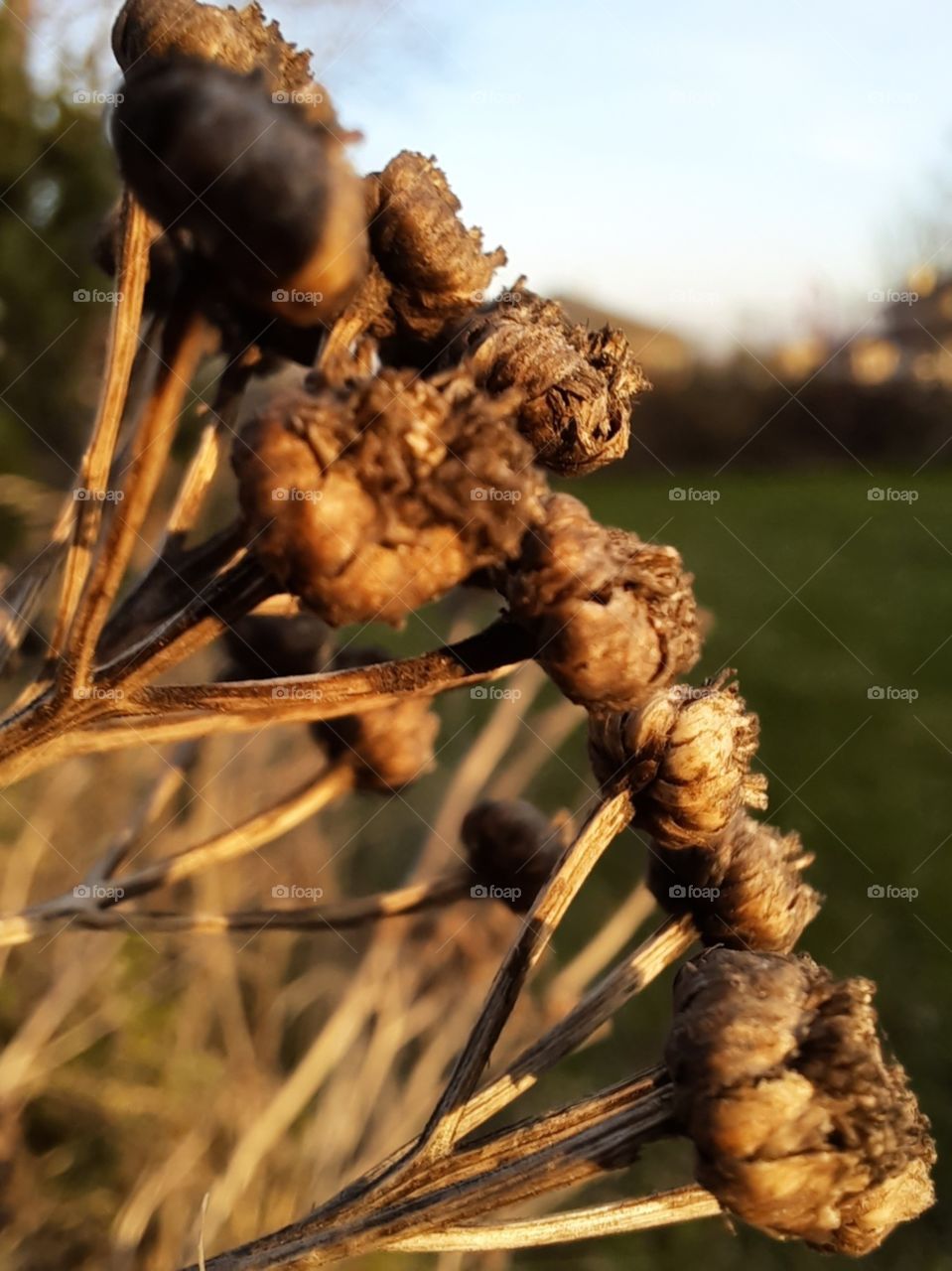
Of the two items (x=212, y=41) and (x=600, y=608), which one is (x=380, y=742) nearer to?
(x=600, y=608)

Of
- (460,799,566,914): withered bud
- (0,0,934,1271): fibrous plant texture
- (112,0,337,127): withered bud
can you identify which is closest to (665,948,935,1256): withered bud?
(0,0,934,1271): fibrous plant texture

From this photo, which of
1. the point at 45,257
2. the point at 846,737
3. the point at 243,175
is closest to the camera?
the point at 243,175

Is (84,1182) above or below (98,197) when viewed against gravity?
below

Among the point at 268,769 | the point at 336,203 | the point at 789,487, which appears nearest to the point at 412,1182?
the point at 336,203

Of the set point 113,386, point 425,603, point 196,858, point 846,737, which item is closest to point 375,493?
point 425,603

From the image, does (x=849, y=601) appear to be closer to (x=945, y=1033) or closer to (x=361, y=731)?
(x=945, y=1033)

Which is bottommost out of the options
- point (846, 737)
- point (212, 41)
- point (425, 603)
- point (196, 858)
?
point (196, 858)

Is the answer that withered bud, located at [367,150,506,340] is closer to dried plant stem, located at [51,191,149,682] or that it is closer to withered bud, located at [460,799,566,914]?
dried plant stem, located at [51,191,149,682]
